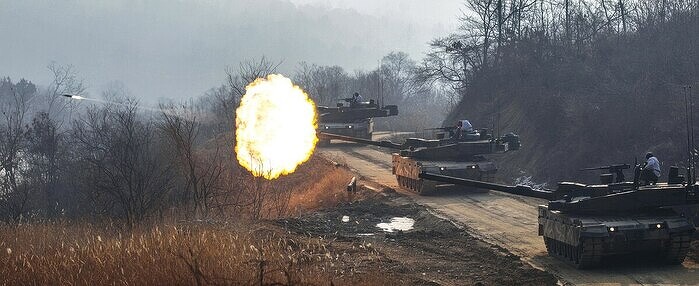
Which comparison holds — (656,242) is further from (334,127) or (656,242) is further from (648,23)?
(334,127)

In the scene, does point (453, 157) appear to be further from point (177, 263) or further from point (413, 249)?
point (177, 263)

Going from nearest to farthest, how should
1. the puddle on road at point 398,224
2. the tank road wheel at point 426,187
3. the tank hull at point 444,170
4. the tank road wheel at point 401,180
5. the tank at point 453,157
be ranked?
the puddle on road at point 398,224 → the tank hull at point 444,170 → the tank at point 453,157 → the tank road wheel at point 426,187 → the tank road wheel at point 401,180

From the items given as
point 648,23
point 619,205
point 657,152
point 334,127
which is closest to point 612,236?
point 619,205

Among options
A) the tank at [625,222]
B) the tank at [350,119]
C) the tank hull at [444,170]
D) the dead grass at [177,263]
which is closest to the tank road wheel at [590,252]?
the tank at [625,222]

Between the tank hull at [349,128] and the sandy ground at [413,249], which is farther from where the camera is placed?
the tank hull at [349,128]

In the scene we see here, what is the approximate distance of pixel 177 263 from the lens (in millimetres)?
12445

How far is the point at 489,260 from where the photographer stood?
16.4 metres

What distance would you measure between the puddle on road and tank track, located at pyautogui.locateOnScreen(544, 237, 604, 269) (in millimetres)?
6644

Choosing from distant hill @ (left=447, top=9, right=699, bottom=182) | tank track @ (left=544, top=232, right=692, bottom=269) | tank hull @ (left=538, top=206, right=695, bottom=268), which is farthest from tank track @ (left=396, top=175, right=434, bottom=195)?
tank hull @ (left=538, top=206, right=695, bottom=268)

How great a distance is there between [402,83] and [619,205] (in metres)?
116

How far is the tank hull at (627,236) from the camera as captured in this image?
14.5 m

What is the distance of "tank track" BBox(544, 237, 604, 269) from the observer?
570 inches

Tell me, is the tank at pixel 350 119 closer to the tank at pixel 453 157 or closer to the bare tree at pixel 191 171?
the bare tree at pixel 191 171

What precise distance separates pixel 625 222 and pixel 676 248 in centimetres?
134
